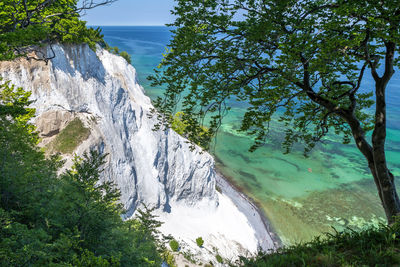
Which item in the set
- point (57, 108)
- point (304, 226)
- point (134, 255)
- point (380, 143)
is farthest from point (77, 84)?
point (304, 226)

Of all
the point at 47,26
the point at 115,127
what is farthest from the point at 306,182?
the point at 47,26

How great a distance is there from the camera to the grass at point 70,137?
16875 millimetres

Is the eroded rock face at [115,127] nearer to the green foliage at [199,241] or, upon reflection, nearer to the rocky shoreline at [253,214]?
the rocky shoreline at [253,214]

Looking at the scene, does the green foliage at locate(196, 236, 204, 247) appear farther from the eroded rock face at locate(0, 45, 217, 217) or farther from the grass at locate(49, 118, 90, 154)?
the grass at locate(49, 118, 90, 154)

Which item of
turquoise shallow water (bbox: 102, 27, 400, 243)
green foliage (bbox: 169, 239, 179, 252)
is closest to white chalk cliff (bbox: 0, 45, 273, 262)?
green foliage (bbox: 169, 239, 179, 252)

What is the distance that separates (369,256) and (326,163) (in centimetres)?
4128

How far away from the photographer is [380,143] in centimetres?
554

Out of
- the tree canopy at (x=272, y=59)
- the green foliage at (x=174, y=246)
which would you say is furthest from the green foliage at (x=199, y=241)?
the tree canopy at (x=272, y=59)

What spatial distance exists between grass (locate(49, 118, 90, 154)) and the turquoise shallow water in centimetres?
2278

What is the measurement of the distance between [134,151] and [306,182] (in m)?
27.3

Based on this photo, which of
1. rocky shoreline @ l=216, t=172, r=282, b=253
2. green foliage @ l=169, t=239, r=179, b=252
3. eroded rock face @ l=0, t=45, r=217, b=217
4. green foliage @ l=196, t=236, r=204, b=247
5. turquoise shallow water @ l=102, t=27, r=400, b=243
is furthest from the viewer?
turquoise shallow water @ l=102, t=27, r=400, b=243

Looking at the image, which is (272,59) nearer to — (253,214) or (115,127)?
(115,127)

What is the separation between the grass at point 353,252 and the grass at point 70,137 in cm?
1677

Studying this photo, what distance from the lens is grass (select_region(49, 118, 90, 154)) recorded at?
55.4ft
